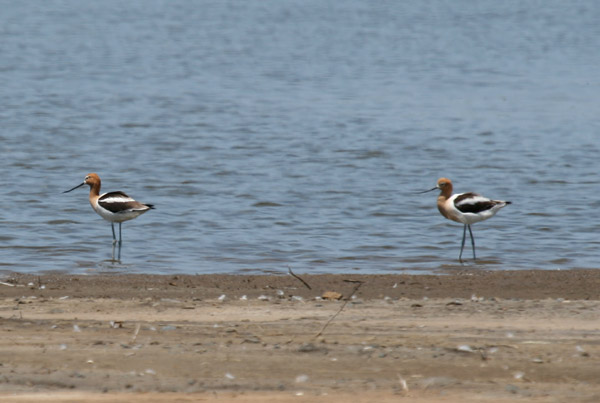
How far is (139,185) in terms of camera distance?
19828 mm

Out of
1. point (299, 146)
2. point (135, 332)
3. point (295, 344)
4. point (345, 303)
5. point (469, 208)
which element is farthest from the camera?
point (299, 146)

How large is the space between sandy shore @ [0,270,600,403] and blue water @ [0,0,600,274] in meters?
2.67

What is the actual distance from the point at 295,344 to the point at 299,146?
51.0ft

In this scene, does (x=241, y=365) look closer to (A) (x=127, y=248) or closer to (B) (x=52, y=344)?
(B) (x=52, y=344)

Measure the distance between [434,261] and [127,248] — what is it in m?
3.62

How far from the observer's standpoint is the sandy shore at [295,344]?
7.99m

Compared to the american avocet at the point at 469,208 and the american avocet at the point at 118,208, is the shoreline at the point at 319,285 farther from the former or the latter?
the american avocet at the point at 118,208

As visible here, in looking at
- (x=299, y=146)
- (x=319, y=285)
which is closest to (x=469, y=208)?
(x=319, y=285)

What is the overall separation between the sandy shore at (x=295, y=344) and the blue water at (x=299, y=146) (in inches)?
105

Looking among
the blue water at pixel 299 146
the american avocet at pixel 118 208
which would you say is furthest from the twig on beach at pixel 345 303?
the american avocet at pixel 118 208

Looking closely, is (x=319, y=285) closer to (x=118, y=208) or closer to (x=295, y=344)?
(x=295, y=344)

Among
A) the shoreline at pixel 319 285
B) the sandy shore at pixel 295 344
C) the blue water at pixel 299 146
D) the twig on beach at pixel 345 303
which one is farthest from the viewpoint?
the blue water at pixel 299 146

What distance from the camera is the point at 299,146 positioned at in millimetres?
24281

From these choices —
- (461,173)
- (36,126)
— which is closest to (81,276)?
(461,173)
